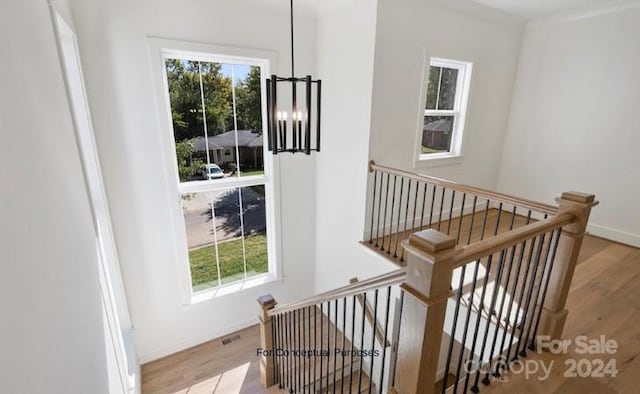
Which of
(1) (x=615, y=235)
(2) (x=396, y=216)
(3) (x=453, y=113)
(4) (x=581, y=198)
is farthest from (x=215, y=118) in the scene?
(1) (x=615, y=235)

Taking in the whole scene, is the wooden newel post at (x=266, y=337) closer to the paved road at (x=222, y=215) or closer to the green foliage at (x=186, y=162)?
the paved road at (x=222, y=215)

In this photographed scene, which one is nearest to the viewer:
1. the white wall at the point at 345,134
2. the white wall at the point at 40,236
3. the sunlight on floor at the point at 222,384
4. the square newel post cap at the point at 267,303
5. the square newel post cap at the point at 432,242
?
the white wall at the point at 40,236

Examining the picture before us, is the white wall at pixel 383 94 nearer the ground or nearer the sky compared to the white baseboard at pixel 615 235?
nearer the sky

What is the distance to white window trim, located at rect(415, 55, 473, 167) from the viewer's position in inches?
135

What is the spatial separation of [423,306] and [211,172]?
9.85ft

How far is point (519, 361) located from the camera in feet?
5.74

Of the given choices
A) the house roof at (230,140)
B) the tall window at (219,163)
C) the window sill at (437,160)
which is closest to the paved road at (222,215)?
the tall window at (219,163)

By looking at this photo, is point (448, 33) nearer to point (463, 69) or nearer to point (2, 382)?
point (463, 69)

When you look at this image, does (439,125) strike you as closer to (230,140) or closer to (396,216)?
(396,216)

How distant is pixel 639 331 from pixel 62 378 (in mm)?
3284

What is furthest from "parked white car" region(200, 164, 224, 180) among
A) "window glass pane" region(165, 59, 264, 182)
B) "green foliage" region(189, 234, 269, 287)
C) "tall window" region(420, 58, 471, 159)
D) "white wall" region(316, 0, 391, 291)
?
"tall window" region(420, 58, 471, 159)

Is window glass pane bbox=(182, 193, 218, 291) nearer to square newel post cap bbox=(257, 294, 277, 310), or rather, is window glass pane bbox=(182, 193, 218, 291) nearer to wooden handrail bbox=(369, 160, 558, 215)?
square newel post cap bbox=(257, 294, 277, 310)

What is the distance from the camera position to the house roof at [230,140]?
3.37 m

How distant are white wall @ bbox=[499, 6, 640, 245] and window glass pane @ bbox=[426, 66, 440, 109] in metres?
1.37
